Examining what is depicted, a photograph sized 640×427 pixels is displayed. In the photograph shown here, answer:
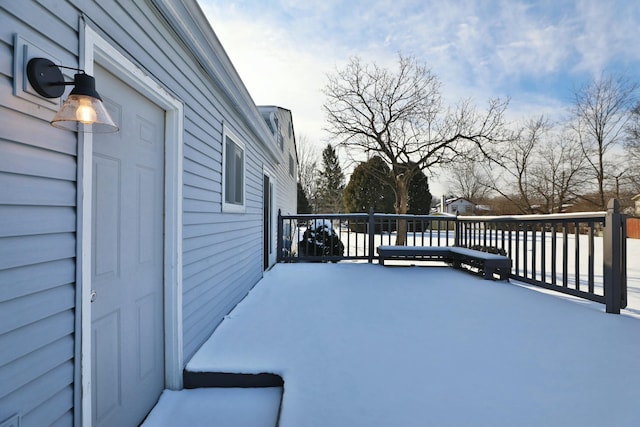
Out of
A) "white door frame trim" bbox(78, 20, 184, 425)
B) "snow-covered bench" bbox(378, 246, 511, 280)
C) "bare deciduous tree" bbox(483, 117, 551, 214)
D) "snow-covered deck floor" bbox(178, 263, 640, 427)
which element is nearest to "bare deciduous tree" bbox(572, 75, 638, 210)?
Answer: "bare deciduous tree" bbox(483, 117, 551, 214)

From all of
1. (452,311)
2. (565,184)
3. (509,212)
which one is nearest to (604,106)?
(565,184)

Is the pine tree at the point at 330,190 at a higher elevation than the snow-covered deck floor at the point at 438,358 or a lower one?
higher

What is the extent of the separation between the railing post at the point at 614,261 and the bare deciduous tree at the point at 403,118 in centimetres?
894

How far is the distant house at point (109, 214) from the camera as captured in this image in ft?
3.06

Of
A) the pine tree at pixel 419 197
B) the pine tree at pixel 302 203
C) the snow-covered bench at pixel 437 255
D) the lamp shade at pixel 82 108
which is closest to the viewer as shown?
the lamp shade at pixel 82 108

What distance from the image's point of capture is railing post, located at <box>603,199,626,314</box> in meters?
2.91

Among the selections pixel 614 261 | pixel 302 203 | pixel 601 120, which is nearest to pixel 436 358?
pixel 614 261

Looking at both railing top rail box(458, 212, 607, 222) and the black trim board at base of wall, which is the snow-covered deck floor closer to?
the black trim board at base of wall

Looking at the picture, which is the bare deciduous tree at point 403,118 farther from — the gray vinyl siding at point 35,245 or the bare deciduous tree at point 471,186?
the gray vinyl siding at point 35,245

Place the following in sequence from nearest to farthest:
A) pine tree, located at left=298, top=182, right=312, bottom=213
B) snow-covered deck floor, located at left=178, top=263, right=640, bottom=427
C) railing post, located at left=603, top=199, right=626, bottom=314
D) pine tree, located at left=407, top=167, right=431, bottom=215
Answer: snow-covered deck floor, located at left=178, top=263, right=640, bottom=427 < railing post, located at left=603, top=199, right=626, bottom=314 < pine tree, located at left=407, top=167, right=431, bottom=215 < pine tree, located at left=298, top=182, right=312, bottom=213

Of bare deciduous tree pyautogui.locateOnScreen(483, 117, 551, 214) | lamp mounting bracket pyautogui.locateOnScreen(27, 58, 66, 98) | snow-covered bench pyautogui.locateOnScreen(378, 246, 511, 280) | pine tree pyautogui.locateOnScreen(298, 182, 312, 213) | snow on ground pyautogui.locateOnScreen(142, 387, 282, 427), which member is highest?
bare deciduous tree pyautogui.locateOnScreen(483, 117, 551, 214)

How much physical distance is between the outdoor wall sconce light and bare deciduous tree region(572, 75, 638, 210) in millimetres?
21135

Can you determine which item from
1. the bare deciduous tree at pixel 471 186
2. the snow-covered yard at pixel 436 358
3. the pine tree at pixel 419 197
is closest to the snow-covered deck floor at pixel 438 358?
the snow-covered yard at pixel 436 358

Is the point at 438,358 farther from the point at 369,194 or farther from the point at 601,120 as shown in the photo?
the point at 601,120
